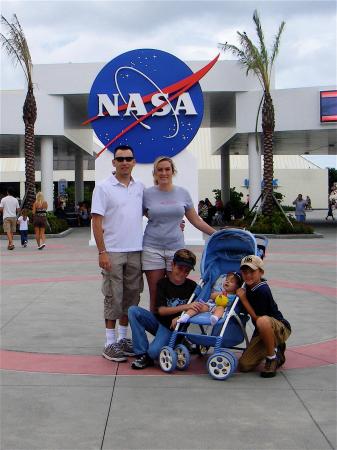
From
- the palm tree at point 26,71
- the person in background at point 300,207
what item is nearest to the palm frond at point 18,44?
the palm tree at point 26,71

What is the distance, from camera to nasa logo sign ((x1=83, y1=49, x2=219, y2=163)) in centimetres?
1778

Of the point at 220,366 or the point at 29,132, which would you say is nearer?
the point at 220,366

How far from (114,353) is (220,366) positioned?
44.8 inches

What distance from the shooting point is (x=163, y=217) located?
5.69 meters

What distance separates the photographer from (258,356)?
17.5 feet

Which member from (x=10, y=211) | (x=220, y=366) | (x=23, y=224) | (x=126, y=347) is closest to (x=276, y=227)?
(x=23, y=224)

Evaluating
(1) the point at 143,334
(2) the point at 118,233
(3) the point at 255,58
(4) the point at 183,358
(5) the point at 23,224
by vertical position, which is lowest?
(4) the point at 183,358

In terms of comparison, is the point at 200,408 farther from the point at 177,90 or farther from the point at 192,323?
the point at 177,90

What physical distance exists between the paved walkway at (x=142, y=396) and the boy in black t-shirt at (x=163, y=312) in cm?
20

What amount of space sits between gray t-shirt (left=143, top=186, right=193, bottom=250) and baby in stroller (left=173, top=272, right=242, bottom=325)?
54cm

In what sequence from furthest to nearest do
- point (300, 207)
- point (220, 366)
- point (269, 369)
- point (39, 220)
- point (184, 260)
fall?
1. point (300, 207)
2. point (39, 220)
3. point (184, 260)
4. point (269, 369)
5. point (220, 366)

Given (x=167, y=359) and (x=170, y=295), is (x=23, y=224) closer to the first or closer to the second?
(x=170, y=295)

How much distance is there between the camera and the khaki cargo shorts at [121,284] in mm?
5691

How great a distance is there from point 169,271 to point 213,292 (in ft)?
1.51
